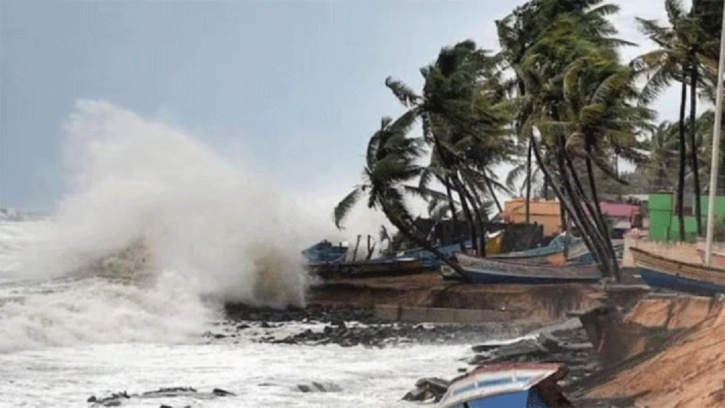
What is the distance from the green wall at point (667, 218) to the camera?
31372 mm

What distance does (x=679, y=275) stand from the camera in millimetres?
20906

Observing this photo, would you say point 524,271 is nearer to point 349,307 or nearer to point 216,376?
point 349,307

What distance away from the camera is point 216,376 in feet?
56.0

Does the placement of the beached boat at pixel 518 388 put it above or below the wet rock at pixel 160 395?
above

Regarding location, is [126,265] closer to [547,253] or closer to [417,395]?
[547,253]

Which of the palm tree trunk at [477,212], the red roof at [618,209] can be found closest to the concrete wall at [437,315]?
the palm tree trunk at [477,212]

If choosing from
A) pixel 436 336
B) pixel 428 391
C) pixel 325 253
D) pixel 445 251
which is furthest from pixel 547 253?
pixel 428 391

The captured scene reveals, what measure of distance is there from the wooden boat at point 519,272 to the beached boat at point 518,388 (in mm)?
20833

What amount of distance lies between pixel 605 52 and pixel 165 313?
15328mm

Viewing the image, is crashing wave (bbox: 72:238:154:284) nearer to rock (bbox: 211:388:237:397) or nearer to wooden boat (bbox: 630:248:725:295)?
wooden boat (bbox: 630:248:725:295)

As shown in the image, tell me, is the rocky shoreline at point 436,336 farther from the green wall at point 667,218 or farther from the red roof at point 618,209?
the red roof at point 618,209

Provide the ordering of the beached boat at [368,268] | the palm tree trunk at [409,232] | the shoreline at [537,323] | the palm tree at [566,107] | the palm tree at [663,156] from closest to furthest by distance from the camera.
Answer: the shoreline at [537,323] < the palm tree at [566,107] < the palm tree trunk at [409,232] < the beached boat at [368,268] < the palm tree at [663,156]

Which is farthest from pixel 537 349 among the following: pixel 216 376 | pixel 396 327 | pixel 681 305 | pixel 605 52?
pixel 605 52

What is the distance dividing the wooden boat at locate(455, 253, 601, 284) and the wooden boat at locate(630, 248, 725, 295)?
7.60 m
